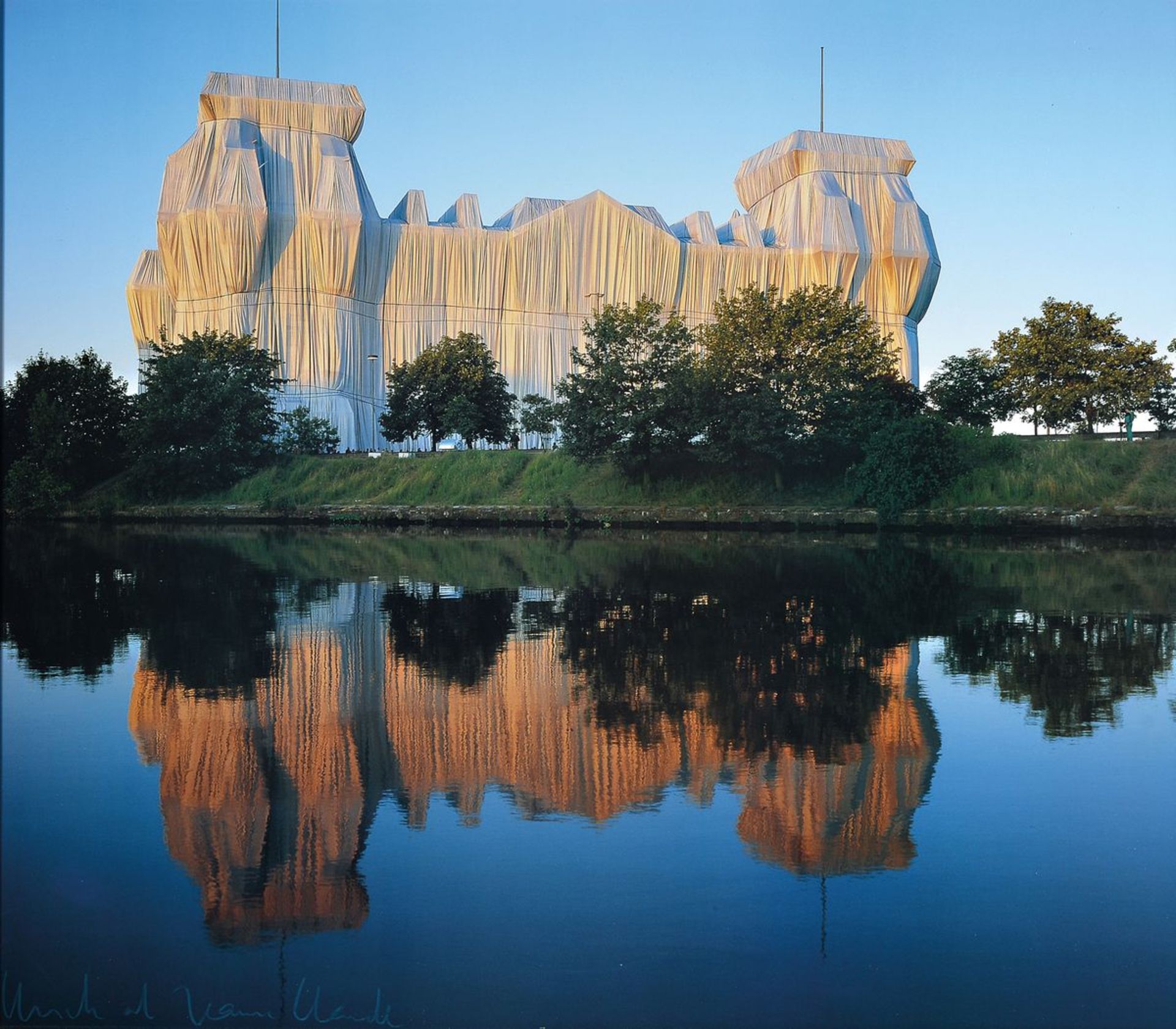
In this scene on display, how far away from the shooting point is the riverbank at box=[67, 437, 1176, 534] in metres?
30.5

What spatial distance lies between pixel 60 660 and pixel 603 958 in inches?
288

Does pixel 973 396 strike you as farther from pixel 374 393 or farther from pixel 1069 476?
pixel 374 393

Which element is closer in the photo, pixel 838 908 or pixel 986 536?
pixel 838 908

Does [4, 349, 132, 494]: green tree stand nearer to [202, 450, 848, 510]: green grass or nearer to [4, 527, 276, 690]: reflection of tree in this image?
[202, 450, 848, 510]: green grass

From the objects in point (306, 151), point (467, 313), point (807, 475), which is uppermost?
point (306, 151)

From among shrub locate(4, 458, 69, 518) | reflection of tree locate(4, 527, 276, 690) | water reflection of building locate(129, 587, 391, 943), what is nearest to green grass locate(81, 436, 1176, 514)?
shrub locate(4, 458, 69, 518)

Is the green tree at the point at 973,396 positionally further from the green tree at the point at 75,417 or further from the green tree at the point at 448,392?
the green tree at the point at 75,417

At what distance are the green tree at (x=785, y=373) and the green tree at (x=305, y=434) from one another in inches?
670

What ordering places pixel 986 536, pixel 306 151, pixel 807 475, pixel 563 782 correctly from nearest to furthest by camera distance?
pixel 563 782 → pixel 986 536 → pixel 807 475 → pixel 306 151

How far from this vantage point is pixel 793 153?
61312mm

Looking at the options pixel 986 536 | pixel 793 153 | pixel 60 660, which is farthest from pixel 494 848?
pixel 793 153

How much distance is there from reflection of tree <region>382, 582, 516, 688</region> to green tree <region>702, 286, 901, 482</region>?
19.1m

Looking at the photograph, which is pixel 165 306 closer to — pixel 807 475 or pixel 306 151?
pixel 306 151
